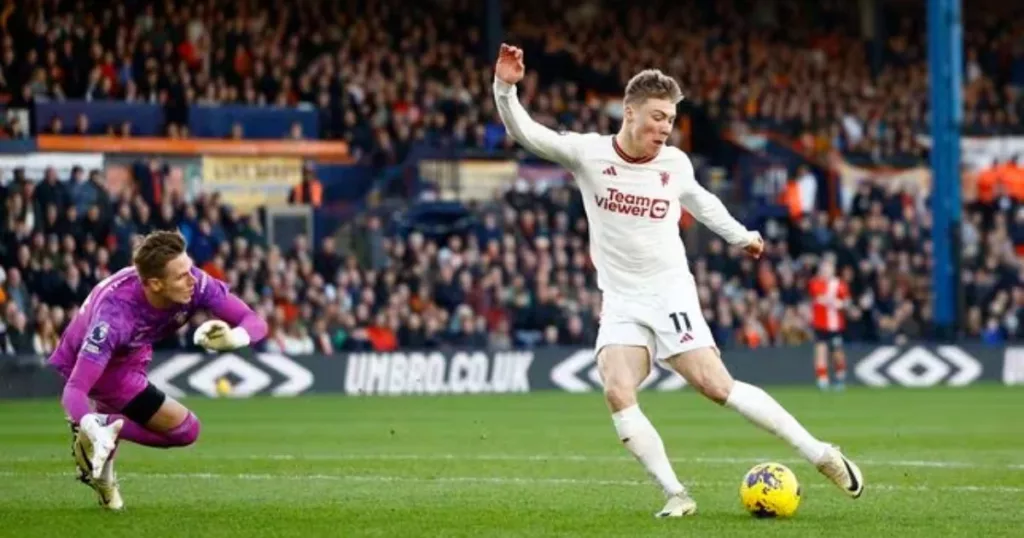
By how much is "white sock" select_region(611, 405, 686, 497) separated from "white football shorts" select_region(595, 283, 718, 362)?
356 mm

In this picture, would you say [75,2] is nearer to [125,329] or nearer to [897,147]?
[897,147]

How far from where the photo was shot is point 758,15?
147 ft

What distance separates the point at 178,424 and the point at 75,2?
71.8 feet

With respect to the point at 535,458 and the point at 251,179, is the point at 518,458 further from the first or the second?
the point at 251,179

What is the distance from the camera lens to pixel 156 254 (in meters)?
10.8

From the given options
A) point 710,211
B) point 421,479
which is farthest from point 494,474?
point 710,211

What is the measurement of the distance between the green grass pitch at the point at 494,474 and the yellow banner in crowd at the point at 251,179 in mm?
7400

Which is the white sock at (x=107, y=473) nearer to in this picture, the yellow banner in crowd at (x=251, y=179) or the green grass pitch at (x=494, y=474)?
the green grass pitch at (x=494, y=474)

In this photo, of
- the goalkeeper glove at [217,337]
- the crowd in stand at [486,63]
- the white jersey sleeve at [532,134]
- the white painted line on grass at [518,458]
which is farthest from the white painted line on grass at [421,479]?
the crowd in stand at [486,63]

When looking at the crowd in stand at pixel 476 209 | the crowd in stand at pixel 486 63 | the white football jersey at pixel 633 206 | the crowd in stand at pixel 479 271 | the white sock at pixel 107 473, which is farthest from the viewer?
Answer: the crowd in stand at pixel 486 63

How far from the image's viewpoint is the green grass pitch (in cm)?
1055

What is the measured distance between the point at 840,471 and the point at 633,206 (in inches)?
68.4

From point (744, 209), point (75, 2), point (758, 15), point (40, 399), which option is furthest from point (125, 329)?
point (758, 15)

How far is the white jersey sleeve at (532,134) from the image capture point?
10703 millimetres
